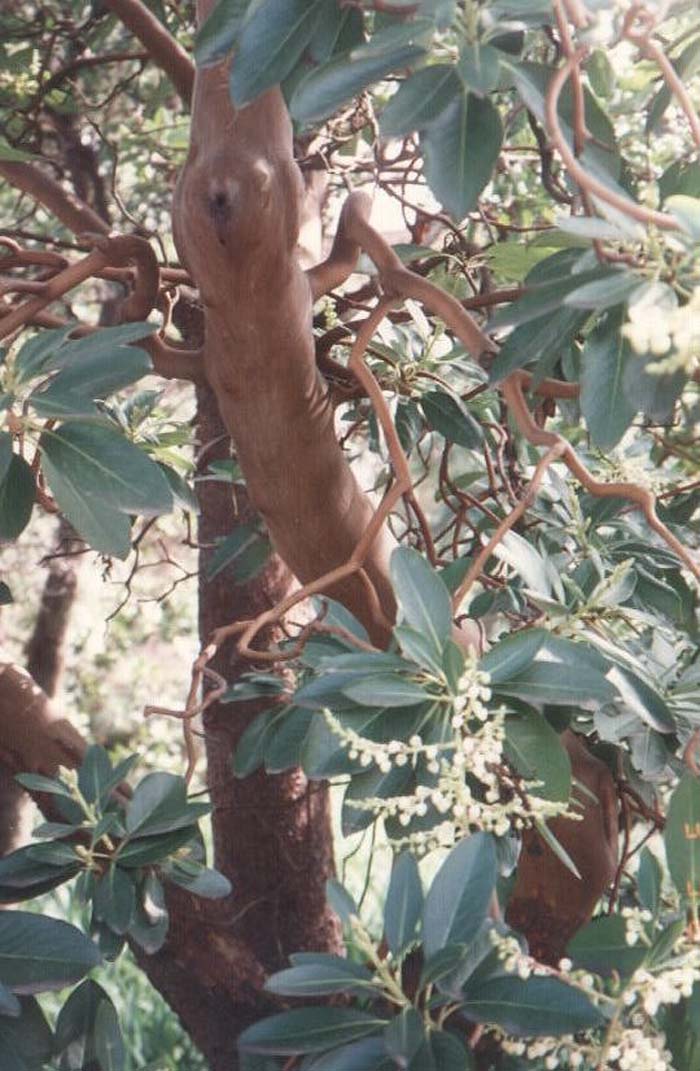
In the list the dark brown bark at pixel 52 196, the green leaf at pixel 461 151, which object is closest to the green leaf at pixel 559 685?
the green leaf at pixel 461 151

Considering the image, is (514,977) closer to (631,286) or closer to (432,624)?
(432,624)

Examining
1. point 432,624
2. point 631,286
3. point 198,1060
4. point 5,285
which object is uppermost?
point 5,285

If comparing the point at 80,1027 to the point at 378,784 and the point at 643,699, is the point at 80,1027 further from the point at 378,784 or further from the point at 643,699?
the point at 643,699

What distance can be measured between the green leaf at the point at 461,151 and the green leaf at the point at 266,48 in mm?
112

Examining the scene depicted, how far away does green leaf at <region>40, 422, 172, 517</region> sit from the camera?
1.00 m

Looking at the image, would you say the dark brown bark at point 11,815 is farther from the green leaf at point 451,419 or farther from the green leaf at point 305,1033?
the green leaf at point 305,1033

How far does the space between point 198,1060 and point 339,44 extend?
2.45 metres

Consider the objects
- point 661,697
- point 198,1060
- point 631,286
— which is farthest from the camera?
point 198,1060

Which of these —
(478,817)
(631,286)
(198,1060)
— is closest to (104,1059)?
(478,817)

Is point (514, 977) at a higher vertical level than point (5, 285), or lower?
lower

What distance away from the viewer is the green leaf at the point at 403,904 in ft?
3.13

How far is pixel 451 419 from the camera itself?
1.40 m

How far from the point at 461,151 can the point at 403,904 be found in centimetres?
54

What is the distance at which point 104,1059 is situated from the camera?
116 centimetres
